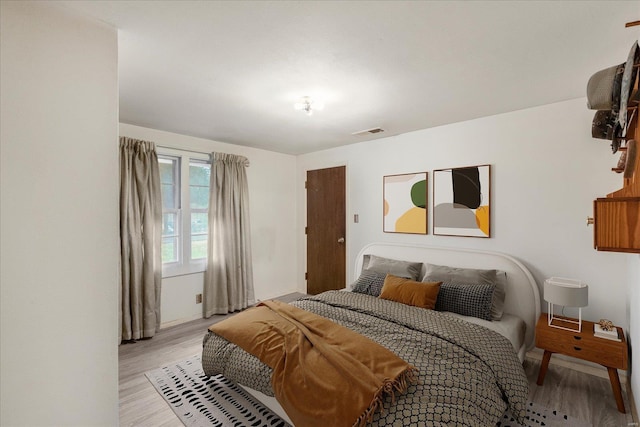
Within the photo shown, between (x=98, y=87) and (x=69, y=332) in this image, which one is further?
(x=98, y=87)

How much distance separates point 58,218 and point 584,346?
349cm

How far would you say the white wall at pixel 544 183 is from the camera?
2504 mm

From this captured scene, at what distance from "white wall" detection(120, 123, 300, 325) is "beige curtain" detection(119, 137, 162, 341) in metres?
0.27

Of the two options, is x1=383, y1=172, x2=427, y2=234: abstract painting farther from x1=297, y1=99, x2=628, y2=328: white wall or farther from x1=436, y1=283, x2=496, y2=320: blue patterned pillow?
x1=436, y1=283, x2=496, y2=320: blue patterned pillow

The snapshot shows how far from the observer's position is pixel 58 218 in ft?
4.65

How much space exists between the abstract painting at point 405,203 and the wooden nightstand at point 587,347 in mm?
1546

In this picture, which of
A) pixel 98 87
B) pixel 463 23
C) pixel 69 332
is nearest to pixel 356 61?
pixel 463 23

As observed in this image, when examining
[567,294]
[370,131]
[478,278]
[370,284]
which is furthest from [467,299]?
[370,131]

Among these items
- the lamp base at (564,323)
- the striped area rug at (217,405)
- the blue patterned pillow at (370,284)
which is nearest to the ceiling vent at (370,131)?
the blue patterned pillow at (370,284)

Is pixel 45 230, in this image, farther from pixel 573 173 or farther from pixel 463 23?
pixel 573 173

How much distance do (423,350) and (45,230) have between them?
7.20ft

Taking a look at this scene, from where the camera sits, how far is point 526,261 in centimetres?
288

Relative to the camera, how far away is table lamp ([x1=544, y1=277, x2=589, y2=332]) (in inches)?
88.4

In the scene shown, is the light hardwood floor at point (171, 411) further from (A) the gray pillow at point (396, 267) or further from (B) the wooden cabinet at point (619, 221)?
(B) the wooden cabinet at point (619, 221)
